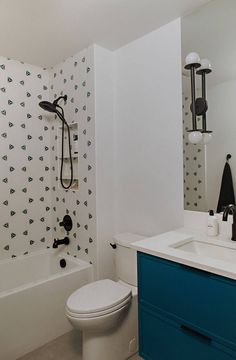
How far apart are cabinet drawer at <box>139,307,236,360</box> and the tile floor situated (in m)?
0.51

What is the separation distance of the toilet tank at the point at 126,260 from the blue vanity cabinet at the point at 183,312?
1.40ft

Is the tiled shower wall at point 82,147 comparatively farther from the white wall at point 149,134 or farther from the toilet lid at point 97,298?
the toilet lid at point 97,298

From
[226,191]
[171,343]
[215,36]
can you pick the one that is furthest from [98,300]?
[215,36]

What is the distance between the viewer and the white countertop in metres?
1.13

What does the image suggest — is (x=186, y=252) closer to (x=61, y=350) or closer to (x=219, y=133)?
(x=219, y=133)

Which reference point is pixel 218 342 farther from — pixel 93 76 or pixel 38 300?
pixel 93 76

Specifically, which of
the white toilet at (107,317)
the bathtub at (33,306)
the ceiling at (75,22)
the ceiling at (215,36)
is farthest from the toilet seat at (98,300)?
the ceiling at (75,22)

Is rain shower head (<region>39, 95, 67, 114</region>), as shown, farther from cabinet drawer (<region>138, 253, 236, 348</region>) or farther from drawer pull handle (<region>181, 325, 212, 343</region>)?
drawer pull handle (<region>181, 325, 212, 343</region>)

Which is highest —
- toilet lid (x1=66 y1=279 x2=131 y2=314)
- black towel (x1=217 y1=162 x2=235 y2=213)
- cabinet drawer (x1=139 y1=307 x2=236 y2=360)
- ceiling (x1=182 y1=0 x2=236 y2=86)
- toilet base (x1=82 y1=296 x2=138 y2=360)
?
ceiling (x1=182 y1=0 x2=236 y2=86)

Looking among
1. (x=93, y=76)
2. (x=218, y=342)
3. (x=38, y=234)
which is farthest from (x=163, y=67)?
(x=38, y=234)

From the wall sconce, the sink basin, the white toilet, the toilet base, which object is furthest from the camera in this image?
the wall sconce

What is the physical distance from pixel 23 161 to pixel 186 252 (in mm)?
1835

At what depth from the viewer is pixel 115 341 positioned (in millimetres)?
1707

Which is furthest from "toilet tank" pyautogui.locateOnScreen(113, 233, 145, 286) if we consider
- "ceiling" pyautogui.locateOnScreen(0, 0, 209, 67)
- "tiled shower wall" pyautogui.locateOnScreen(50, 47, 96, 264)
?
"ceiling" pyautogui.locateOnScreen(0, 0, 209, 67)
